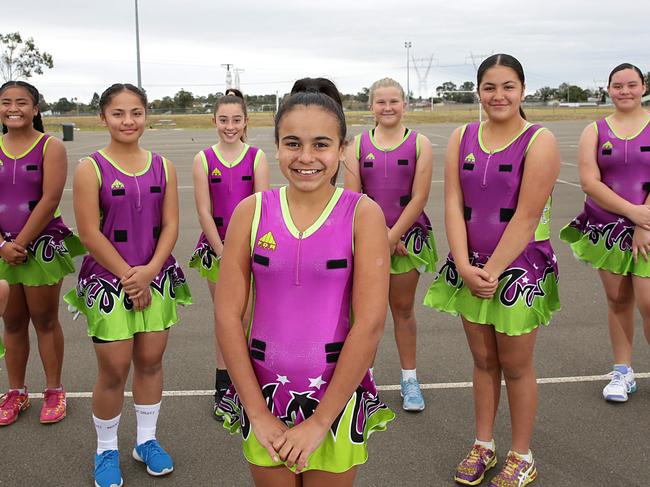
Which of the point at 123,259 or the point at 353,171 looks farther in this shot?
the point at 353,171

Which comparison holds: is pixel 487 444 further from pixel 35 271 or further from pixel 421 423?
pixel 35 271

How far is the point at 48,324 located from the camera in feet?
14.2

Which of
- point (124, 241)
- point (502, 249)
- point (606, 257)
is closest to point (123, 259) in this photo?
point (124, 241)

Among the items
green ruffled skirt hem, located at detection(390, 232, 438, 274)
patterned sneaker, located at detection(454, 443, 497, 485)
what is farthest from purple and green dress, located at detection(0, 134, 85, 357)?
patterned sneaker, located at detection(454, 443, 497, 485)

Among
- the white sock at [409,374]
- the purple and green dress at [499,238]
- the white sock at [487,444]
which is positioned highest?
the purple and green dress at [499,238]

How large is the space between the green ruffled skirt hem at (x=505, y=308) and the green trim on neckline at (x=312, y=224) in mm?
1419

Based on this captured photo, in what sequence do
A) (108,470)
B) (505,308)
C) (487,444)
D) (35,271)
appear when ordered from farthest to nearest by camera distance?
1. (35,271)
2. (487,444)
3. (108,470)
4. (505,308)

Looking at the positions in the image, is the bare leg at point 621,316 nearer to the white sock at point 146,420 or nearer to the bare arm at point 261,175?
the bare arm at point 261,175

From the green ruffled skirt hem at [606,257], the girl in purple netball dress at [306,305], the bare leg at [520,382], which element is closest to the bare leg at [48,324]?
the girl in purple netball dress at [306,305]

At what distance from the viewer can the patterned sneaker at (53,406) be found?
4281 millimetres

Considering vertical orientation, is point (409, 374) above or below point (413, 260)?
below

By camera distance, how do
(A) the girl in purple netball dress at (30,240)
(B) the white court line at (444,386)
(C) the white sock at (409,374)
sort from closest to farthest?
(A) the girl in purple netball dress at (30,240) < (C) the white sock at (409,374) < (B) the white court line at (444,386)

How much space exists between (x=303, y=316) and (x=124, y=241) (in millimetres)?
1573

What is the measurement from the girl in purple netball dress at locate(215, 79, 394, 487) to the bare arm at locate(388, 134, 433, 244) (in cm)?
193
